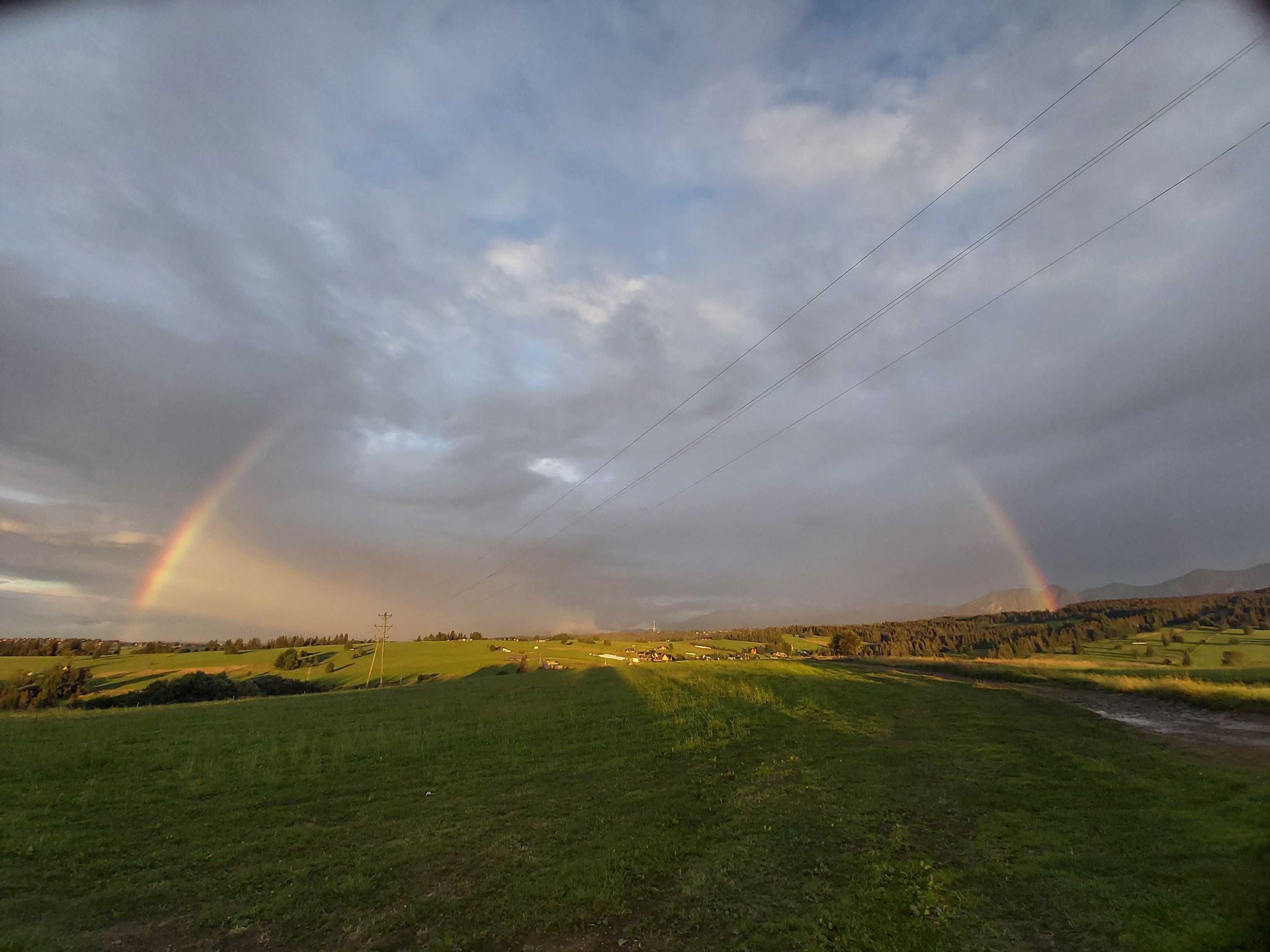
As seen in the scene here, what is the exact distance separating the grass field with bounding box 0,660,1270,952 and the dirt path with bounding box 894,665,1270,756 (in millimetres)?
1552

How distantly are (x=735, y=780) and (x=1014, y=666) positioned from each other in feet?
127

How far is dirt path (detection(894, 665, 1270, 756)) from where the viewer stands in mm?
16828

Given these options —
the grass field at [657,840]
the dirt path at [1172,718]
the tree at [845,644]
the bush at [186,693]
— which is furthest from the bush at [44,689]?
the tree at [845,644]

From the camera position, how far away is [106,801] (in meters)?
15.8

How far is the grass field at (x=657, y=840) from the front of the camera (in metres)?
8.15

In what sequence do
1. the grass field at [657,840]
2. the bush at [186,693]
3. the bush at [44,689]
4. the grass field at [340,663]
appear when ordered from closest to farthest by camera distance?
1. the grass field at [657,840]
2. the bush at [44,689]
3. the bush at [186,693]
4. the grass field at [340,663]

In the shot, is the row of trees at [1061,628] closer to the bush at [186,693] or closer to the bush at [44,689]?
the bush at [186,693]

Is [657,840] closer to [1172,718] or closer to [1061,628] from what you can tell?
[1172,718]

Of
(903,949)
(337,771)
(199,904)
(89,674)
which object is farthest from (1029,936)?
(89,674)

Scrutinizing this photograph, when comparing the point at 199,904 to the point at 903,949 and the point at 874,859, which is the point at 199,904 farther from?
the point at 874,859

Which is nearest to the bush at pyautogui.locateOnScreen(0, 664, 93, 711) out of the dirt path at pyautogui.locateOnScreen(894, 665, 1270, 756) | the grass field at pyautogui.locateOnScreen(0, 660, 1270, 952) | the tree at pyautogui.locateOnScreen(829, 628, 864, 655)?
the grass field at pyautogui.locateOnScreen(0, 660, 1270, 952)

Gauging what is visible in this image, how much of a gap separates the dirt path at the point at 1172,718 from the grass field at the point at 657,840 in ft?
5.09

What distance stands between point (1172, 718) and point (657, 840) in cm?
2303

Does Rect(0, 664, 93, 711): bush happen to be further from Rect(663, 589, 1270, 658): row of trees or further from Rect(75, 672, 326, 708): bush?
Rect(663, 589, 1270, 658): row of trees
